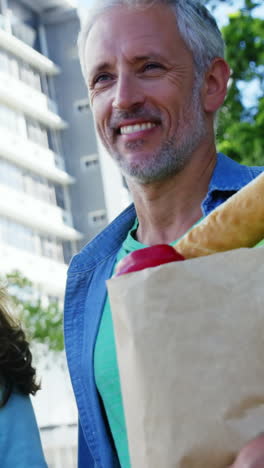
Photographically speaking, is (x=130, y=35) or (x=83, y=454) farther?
(x=83, y=454)

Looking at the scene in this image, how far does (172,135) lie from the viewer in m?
1.40

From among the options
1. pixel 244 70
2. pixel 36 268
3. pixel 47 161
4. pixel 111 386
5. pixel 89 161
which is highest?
pixel 111 386

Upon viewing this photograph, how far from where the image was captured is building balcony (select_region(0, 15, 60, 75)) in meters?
29.4

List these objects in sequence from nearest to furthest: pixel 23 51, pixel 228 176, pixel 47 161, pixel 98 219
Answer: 1. pixel 228 176
2. pixel 23 51
3. pixel 47 161
4. pixel 98 219

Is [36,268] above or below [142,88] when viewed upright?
below

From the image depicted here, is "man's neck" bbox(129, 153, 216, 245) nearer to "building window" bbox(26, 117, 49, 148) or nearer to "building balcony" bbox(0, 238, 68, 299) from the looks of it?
"building balcony" bbox(0, 238, 68, 299)

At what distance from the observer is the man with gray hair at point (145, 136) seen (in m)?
1.35

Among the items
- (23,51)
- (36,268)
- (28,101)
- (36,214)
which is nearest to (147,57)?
(36,268)

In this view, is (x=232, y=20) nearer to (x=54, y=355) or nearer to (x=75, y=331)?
(x=75, y=331)

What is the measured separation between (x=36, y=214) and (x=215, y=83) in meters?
27.3

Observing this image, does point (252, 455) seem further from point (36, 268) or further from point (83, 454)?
point (36, 268)

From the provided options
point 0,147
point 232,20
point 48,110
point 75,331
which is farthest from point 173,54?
point 48,110

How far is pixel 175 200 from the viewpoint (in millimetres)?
1490

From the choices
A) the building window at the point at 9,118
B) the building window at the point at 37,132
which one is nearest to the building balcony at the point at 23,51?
the building window at the point at 9,118
